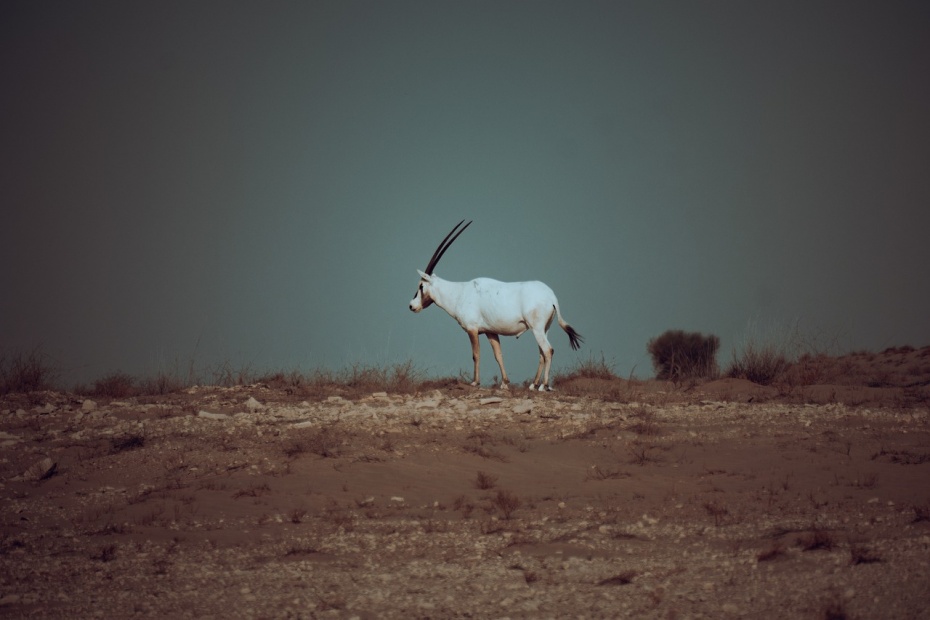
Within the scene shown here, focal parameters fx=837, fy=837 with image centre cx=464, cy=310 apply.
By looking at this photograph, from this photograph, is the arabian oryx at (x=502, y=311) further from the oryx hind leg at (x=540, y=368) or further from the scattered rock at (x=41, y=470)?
the scattered rock at (x=41, y=470)

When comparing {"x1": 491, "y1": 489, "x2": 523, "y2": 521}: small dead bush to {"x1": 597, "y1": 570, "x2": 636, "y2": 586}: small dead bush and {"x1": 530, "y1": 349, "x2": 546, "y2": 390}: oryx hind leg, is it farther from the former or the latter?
{"x1": 530, "y1": 349, "x2": 546, "y2": 390}: oryx hind leg

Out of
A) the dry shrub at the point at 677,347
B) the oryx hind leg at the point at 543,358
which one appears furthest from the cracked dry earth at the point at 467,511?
the dry shrub at the point at 677,347

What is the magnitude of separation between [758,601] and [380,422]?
6274 millimetres

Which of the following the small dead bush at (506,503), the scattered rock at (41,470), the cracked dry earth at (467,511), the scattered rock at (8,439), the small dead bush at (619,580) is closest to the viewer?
the cracked dry earth at (467,511)

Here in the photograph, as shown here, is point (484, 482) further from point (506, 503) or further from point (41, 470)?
point (41, 470)

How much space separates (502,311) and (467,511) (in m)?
9.04

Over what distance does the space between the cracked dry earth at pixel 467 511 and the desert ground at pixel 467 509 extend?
2 centimetres

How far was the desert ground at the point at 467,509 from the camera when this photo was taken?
13.6ft

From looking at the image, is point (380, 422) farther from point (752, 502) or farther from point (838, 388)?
point (838, 388)

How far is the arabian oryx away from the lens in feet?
48.9

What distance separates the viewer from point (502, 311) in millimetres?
15266

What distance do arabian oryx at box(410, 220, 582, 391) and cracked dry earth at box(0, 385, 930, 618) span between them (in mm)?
3412

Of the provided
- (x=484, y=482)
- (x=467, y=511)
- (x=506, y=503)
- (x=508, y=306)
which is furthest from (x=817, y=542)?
(x=508, y=306)

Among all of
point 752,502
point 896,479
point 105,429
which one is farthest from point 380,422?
point 896,479
